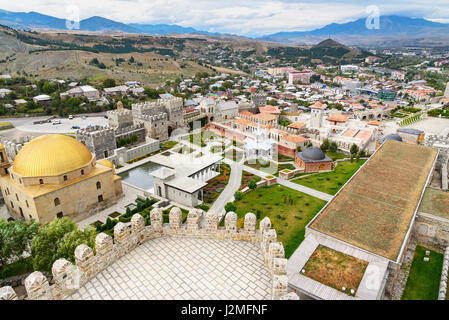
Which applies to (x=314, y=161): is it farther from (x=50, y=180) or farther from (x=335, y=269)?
(x=50, y=180)

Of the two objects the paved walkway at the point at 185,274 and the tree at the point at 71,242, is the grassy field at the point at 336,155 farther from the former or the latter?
the paved walkway at the point at 185,274

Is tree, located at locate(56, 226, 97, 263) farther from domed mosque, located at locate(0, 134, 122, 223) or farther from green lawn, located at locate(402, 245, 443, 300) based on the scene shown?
green lawn, located at locate(402, 245, 443, 300)

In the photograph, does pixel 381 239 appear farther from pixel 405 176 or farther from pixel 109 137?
pixel 109 137

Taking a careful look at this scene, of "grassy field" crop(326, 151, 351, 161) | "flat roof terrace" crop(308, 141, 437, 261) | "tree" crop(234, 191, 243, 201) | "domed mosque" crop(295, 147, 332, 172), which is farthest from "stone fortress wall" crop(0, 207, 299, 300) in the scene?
"grassy field" crop(326, 151, 351, 161)

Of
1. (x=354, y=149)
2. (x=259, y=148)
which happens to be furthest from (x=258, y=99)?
(x=259, y=148)

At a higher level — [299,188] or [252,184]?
[252,184]
